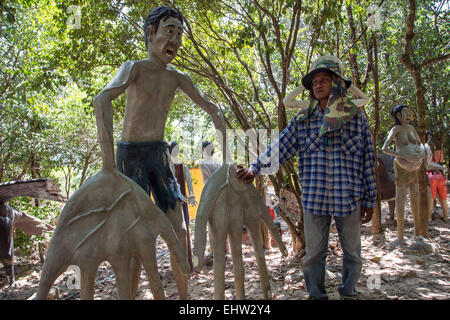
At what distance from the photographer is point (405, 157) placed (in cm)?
484

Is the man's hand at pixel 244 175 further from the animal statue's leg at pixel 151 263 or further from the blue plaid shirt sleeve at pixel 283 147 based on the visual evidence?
the animal statue's leg at pixel 151 263

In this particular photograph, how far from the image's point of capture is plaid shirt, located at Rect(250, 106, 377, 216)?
249cm

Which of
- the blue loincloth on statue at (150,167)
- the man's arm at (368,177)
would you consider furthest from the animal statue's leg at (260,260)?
the man's arm at (368,177)

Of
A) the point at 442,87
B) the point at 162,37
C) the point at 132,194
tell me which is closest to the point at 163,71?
the point at 162,37

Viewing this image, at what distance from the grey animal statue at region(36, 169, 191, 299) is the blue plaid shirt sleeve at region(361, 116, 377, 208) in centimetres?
146

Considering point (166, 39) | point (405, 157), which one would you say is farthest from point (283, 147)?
point (405, 157)

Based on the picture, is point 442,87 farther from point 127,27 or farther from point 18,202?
point 18,202

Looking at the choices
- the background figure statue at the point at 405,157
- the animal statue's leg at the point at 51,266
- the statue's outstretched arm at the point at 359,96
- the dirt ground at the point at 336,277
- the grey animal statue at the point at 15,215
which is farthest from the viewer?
the background figure statue at the point at 405,157

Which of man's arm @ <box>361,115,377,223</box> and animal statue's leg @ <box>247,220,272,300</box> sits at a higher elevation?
man's arm @ <box>361,115,377,223</box>

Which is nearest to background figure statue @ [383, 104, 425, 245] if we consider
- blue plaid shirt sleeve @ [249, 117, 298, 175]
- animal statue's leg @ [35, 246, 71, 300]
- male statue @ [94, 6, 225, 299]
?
blue plaid shirt sleeve @ [249, 117, 298, 175]

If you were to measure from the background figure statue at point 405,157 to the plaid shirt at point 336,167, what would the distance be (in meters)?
2.65

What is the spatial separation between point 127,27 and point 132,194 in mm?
3976

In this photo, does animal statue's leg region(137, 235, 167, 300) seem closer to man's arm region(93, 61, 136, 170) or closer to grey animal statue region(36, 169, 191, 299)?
grey animal statue region(36, 169, 191, 299)

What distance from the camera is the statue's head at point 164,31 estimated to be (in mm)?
2361
